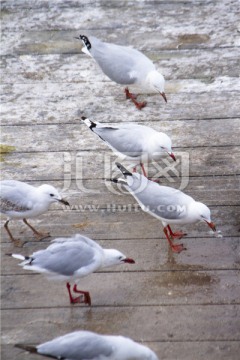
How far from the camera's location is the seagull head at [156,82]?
5500mm

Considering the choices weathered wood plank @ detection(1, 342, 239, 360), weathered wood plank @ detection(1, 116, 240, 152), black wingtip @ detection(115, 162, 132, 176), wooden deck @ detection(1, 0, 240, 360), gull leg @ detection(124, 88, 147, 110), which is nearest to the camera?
weathered wood plank @ detection(1, 342, 239, 360)

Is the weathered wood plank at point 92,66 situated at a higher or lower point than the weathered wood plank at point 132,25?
lower

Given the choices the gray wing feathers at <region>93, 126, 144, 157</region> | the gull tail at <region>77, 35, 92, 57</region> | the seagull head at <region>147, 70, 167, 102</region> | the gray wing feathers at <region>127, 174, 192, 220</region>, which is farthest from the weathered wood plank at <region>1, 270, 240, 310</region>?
the gull tail at <region>77, 35, 92, 57</region>

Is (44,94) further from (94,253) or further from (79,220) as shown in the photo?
(94,253)

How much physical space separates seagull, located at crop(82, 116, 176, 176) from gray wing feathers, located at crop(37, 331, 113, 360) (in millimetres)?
1651

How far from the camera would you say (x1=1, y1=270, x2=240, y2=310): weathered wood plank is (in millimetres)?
4023

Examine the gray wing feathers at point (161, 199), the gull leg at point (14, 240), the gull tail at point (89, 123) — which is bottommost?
the gull leg at point (14, 240)

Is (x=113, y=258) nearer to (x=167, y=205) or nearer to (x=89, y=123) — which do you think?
(x=167, y=205)

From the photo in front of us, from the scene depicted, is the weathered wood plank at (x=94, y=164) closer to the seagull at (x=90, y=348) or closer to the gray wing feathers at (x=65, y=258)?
the gray wing feathers at (x=65, y=258)

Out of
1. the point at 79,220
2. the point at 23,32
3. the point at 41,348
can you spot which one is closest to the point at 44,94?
the point at 23,32

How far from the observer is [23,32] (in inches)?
257

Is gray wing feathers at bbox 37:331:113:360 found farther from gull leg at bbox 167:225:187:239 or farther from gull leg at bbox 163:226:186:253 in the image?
gull leg at bbox 167:225:187:239

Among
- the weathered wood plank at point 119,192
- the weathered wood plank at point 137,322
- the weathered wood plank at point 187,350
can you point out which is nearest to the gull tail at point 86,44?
the weathered wood plank at point 119,192

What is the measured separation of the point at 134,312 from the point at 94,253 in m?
Result: 0.36
